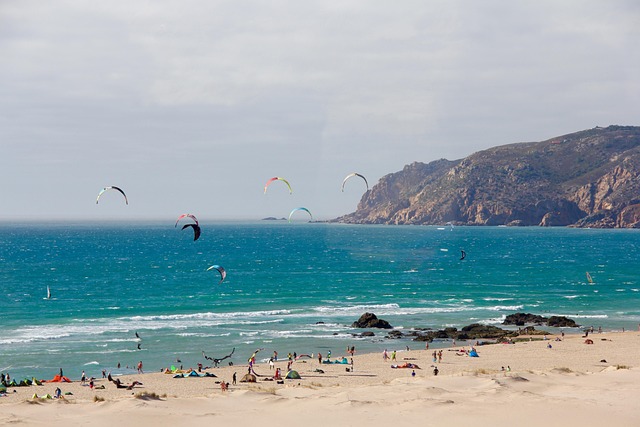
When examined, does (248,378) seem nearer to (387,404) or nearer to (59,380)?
(59,380)

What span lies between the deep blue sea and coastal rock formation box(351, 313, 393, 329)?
1033mm

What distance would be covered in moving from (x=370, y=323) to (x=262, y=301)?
1879cm

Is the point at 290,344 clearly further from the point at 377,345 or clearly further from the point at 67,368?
the point at 67,368

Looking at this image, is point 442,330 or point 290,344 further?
point 442,330

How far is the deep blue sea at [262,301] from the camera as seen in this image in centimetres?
5034

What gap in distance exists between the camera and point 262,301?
7394cm

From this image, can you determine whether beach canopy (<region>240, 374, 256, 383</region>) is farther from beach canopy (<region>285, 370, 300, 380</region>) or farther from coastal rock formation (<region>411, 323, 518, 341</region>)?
coastal rock formation (<region>411, 323, 518, 341</region>)

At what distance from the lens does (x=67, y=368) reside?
143 feet

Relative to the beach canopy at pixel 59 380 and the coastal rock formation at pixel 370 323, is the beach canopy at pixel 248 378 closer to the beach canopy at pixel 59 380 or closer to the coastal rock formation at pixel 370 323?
the beach canopy at pixel 59 380

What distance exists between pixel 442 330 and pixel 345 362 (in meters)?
14.8

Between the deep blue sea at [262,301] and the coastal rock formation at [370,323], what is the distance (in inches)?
40.7

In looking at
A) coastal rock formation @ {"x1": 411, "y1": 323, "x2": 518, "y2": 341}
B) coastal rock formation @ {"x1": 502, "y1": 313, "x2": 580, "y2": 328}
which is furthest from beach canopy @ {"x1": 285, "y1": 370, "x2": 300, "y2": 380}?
coastal rock formation @ {"x1": 502, "y1": 313, "x2": 580, "y2": 328}

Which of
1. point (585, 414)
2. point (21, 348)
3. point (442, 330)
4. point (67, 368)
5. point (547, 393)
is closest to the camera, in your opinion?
point (585, 414)

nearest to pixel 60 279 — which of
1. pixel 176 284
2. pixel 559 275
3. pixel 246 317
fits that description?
pixel 176 284
